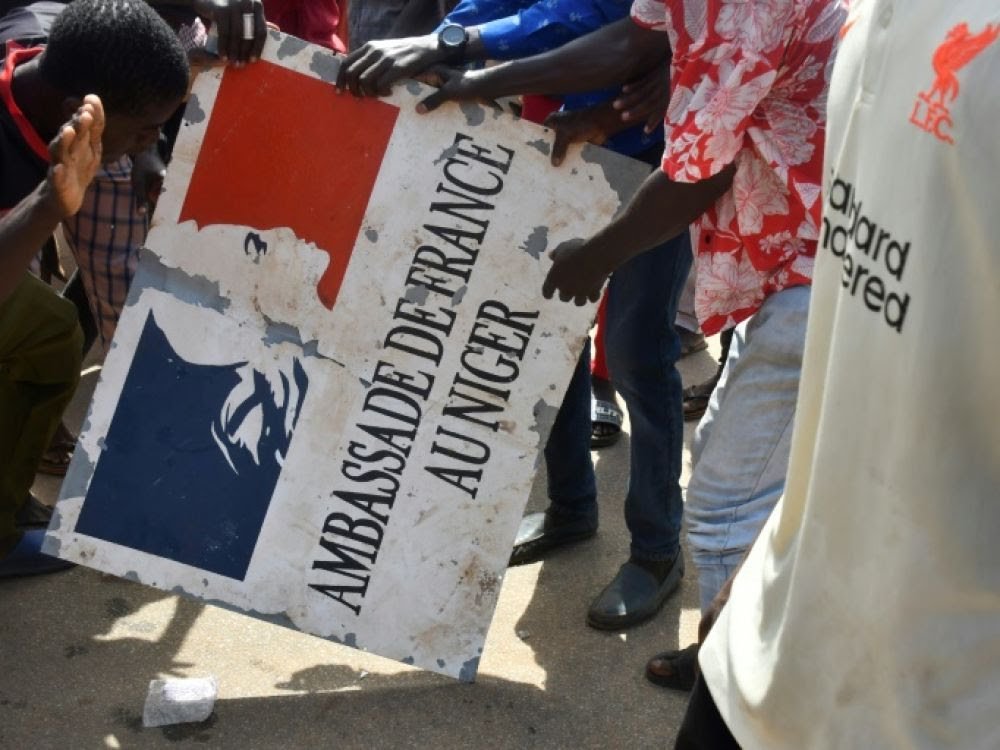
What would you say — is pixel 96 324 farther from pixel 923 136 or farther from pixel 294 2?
pixel 923 136

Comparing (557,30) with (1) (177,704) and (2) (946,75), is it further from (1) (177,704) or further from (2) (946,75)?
(2) (946,75)

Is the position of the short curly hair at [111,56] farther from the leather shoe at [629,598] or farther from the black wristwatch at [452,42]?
the leather shoe at [629,598]

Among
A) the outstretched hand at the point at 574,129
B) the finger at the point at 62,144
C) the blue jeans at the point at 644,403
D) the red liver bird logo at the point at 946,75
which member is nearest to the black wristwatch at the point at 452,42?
the outstretched hand at the point at 574,129

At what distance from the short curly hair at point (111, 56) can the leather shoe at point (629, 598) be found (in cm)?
155

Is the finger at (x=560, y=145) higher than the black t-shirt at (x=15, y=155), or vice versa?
the finger at (x=560, y=145)

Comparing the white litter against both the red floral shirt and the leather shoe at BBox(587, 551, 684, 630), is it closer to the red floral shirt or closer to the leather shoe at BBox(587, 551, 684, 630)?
the leather shoe at BBox(587, 551, 684, 630)

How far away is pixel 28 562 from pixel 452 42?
5.41 ft

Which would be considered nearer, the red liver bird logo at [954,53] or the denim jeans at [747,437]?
the red liver bird logo at [954,53]

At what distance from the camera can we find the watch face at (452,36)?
2.75 metres

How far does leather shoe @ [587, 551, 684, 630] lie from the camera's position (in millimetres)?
3262

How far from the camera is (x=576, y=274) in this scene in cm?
270

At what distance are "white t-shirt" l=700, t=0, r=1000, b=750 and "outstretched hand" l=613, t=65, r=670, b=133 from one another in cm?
130

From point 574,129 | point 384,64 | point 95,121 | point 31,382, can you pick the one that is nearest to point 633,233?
point 574,129

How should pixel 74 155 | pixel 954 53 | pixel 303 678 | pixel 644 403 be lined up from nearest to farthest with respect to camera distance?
pixel 954 53
pixel 74 155
pixel 303 678
pixel 644 403
